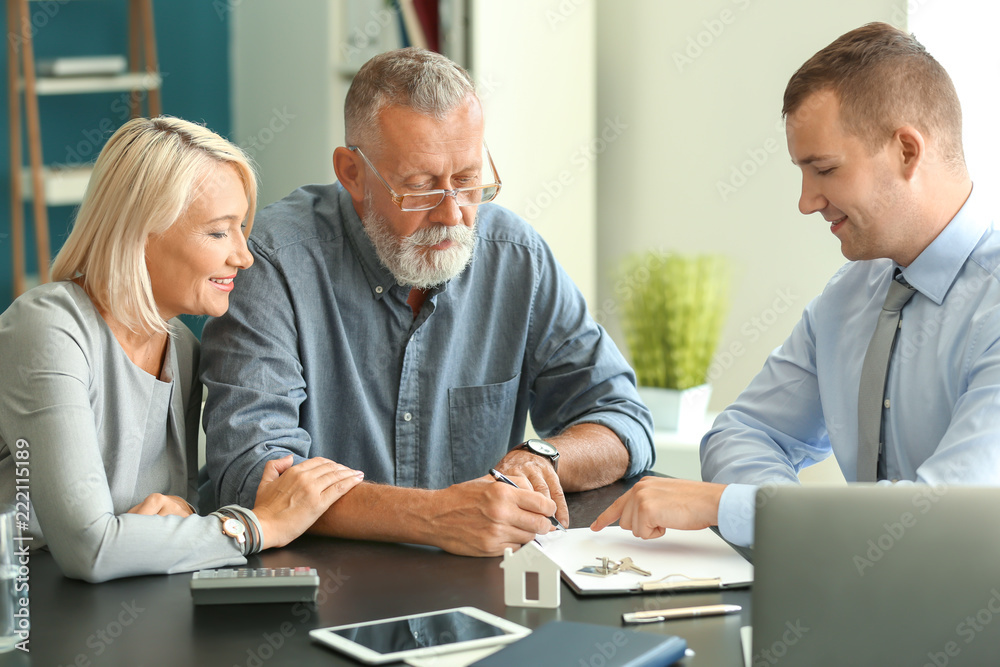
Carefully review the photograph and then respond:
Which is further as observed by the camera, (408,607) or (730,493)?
(730,493)

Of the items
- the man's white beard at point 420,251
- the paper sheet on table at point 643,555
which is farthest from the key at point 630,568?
the man's white beard at point 420,251

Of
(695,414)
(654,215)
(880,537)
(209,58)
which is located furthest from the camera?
(209,58)

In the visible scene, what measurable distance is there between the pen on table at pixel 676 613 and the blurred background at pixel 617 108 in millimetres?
2357

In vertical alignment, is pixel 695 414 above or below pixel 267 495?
below

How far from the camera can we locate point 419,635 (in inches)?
40.3

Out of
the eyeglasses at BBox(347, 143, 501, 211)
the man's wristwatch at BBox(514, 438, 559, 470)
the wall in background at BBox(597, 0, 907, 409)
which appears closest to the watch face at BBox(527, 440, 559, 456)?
the man's wristwatch at BBox(514, 438, 559, 470)

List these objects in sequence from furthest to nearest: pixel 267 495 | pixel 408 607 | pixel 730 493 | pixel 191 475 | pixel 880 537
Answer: pixel 191 475
pixel 267 495
pixel 730 493
pixel 408 607
pixel 880 537

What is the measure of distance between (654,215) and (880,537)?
286 centimetres

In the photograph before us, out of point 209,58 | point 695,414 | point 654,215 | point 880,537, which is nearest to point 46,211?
point 209,58

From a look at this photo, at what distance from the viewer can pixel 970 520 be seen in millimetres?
861

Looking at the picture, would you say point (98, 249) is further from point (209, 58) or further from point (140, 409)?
point (209, 58)

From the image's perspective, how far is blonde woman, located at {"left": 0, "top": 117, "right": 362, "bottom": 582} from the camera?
1248mm

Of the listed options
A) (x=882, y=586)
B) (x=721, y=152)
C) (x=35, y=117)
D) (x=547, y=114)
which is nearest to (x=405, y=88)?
(x=882, y=586)

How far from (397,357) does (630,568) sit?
0.78 meters
